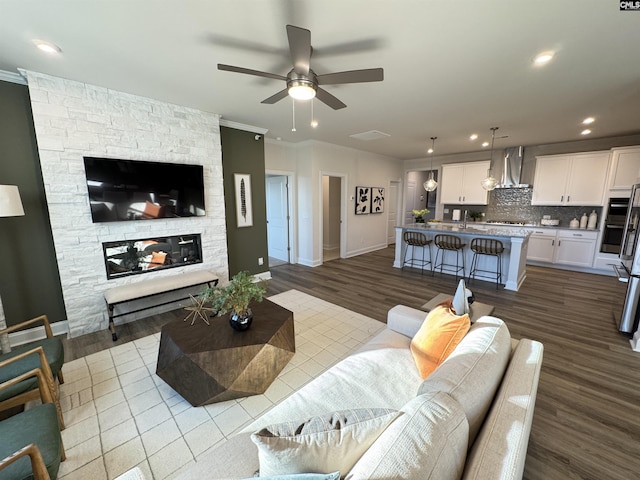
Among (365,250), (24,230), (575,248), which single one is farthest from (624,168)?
(24,230)

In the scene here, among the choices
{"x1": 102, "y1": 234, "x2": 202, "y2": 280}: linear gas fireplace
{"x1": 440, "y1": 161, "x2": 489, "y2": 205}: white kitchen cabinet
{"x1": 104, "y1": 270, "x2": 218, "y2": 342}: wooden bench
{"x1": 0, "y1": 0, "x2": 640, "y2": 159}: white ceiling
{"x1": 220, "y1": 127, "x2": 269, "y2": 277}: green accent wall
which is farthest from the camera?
{"x1": 440, "y1": 161, "x2": 489, "y2": 205}: white kitchen cabinet

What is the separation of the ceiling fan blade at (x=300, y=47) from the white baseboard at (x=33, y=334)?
12.3ft

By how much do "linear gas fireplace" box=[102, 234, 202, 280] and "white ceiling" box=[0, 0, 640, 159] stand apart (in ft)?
5.89

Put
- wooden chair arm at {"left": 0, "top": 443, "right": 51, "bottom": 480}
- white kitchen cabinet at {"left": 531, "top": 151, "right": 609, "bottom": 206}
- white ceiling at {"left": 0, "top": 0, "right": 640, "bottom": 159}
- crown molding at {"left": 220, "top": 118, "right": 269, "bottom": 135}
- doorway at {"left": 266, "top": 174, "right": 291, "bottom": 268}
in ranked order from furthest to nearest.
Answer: doorway at {"left": 266, "top": 174, "right": 291, "bottom": 268}
white kitchen cabinet at {"left": 531, "top": 151, "right": 609, "bottom": 206}
crown molding at {"left": 220, "top": 118, "right": 269, "bottom": 135}
white ceiling at {"left": 0, "top": 0, "right": 640, "bottom": 159}
wooden chair arm at {"left": 0, "top": 443, "right": 51, "bottom": 480}

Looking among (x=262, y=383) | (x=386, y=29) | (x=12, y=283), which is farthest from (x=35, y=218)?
(x=386, y=29)

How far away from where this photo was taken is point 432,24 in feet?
6.11

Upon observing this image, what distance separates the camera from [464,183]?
666 centimetres

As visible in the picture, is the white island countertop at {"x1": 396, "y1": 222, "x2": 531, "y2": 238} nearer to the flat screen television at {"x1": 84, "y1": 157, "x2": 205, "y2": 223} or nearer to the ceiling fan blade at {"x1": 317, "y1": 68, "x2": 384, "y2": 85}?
the ceiling fan blade at {"x1": 317, "y1": 68, "x2": 384, "y2": 85}

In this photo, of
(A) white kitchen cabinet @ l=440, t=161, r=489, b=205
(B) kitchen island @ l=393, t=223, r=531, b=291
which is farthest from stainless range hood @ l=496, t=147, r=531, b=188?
Answer: (B) kitchen island @ l=393, t=223, r=531, b=291

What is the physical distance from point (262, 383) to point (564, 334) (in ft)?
11.0

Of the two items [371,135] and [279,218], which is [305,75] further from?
[279,218]

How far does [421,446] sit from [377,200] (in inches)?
273

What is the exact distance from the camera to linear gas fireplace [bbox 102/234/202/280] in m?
3.17

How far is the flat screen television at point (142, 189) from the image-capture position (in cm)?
293
